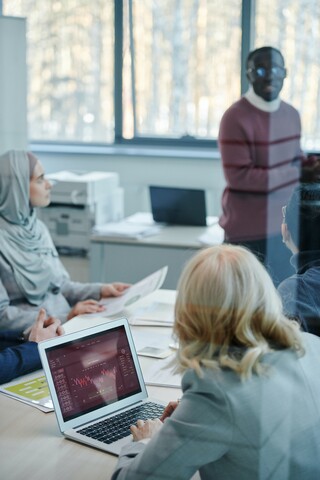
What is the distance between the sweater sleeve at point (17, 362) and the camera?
1.60 metres

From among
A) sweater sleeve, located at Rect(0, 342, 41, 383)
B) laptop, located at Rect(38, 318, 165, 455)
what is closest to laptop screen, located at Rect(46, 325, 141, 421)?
laptop, located at Rect(38, 318, 165, 455)

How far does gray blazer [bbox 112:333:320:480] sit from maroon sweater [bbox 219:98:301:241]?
4.13 feet

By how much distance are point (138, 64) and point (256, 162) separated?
4.30ft

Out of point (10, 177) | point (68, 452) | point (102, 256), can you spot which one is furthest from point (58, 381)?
point (102, 256)

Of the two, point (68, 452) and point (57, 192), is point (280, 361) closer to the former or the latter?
point (68, 452)

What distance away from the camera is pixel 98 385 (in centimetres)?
144

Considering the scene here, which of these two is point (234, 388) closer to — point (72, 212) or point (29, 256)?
point (29, 256)

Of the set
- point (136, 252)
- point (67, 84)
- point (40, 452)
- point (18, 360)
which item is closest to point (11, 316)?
point (18, 360)

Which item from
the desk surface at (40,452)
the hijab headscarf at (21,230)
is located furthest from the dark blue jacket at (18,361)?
the hijab headscarf at (21,230)

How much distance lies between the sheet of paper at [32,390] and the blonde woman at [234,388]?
0.38 meters

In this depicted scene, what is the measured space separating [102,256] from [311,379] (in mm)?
2175

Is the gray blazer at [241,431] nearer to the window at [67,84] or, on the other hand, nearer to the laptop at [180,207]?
the laptop at [180,207]

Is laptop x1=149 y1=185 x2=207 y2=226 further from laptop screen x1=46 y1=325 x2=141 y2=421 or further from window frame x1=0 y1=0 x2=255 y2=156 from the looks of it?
laptop screen x1=46 y1=325 x2=141 y2=421

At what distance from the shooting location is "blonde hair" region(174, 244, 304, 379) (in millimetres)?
1098
